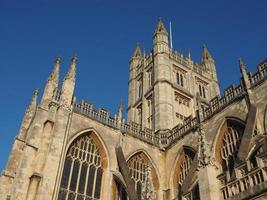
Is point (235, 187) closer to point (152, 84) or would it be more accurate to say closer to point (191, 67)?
point (152, 84)

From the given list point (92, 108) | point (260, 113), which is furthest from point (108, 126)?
point (260, 113)

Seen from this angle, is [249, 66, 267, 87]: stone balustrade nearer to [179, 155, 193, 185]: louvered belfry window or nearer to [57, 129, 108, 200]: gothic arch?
[179, 155, 193, 185]: louvered belfry window

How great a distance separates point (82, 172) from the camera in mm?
17266

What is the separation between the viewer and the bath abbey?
1383cm

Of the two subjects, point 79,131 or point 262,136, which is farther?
point 79,131

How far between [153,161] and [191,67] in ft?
50.3

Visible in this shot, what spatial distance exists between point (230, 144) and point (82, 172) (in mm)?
8325

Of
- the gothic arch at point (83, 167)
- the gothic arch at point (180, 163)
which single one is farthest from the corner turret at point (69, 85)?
the gothic arch at point (180, 163)

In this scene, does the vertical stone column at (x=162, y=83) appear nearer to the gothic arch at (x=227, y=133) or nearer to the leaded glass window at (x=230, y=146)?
the gothic arch at (x=227, y=133)

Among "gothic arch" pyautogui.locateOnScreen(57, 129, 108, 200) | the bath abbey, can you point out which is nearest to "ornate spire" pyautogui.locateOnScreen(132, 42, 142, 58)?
the bath abbey

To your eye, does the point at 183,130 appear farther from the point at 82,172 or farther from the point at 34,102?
the point at 34,102

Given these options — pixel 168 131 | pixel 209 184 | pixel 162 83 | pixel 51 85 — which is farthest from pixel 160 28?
→ pixel 209 184

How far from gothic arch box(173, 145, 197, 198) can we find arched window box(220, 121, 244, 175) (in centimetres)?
236

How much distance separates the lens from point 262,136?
14656 millimetres
